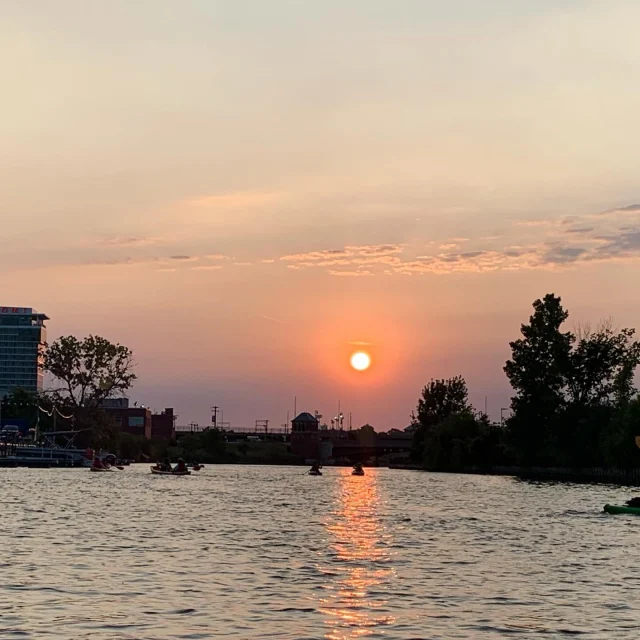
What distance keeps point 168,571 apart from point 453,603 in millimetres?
11316

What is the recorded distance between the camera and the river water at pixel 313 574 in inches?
1147

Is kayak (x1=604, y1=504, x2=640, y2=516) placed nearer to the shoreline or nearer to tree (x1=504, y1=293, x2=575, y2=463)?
the shoreline

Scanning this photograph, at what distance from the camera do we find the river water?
29.1m

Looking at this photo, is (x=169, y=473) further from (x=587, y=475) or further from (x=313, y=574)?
(x=313, y=574)

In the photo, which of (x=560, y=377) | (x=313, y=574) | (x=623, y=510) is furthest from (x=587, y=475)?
(x=313, y=574)

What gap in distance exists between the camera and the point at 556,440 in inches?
6658

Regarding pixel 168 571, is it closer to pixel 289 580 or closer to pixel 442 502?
pixel 289 580

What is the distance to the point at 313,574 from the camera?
40.0m

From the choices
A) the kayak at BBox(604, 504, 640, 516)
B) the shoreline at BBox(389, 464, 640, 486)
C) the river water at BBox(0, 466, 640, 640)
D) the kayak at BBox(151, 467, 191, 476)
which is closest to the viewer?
the river water at BBox(0, 466, 640, 640)

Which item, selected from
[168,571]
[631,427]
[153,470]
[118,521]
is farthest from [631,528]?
[153,470]

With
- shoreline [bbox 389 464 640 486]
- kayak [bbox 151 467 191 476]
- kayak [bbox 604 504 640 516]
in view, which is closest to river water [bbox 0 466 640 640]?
kayak [bbox 604 504 640 516]

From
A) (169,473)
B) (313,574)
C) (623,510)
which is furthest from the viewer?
(169,473)

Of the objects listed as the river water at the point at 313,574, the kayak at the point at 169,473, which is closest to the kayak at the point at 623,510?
the river water at the point at 313,574

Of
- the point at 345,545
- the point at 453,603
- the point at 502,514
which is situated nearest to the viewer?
the point at 453,603
